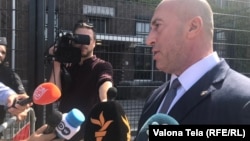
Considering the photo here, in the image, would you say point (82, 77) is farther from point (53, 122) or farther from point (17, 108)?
point (53, 122)

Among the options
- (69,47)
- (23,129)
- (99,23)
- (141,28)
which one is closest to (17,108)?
(69,47)

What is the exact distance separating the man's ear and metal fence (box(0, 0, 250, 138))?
67.1 inches

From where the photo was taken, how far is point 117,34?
13.7 feet

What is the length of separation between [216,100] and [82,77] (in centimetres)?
147

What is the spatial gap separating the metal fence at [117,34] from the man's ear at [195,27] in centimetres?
171

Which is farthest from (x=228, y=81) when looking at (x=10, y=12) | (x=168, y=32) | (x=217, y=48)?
(x=217, y=48)

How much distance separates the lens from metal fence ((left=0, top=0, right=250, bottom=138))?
125 inches

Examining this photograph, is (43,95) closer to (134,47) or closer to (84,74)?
(84,74)

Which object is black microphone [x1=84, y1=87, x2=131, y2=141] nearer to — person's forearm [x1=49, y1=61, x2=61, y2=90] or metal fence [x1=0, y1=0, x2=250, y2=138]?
person's forearm [x1=49, y1=61, x2=61, y2=90]

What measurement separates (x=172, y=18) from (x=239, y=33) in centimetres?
342

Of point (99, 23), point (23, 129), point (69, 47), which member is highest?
point (99, 23)

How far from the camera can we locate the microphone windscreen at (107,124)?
161 centimetres

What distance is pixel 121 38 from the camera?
415cm

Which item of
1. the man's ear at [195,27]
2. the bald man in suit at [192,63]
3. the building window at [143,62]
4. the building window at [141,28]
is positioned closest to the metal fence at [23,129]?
the bald man in suit at [192,63]
